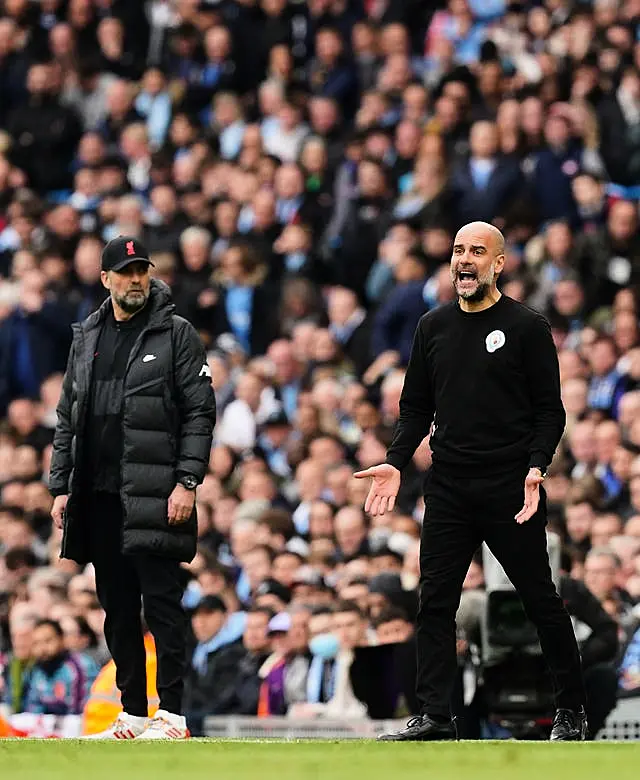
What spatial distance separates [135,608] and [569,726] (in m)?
2.15

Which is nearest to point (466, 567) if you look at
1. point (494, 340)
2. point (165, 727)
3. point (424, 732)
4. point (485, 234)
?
point (424, 732)

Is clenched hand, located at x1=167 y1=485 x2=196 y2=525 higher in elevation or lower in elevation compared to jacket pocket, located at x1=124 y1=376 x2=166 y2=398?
lower

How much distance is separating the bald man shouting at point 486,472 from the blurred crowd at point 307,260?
223 cm

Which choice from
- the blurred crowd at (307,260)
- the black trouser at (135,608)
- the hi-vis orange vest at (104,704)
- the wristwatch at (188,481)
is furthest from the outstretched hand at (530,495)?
the hi-vis orange vest at (104,704)

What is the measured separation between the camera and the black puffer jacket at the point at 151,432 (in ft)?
34.3

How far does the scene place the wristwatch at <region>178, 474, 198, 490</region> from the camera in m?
10.4

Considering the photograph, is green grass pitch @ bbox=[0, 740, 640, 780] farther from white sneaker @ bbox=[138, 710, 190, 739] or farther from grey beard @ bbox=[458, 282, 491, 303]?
grey beard @ bbox=[458, 282, 491, 303]

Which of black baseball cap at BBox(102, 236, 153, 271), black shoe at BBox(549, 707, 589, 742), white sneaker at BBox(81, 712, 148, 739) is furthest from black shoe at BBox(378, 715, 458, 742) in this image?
black baseball cap at BBox(102, 236, 153, 271)

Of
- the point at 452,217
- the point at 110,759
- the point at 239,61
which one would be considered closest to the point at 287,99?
the point at 239,61

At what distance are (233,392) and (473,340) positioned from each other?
8632 millimetres

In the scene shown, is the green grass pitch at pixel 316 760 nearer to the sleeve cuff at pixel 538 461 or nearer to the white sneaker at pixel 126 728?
the white sneaker at pixel 126 728

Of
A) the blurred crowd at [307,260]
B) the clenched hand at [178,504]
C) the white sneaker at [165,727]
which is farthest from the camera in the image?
the blurred crowd at [307,260]

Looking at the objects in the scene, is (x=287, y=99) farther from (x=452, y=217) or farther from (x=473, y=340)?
(x=473, y=340)

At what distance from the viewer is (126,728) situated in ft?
34.7
